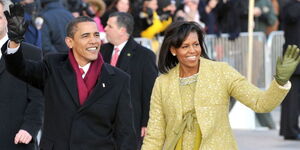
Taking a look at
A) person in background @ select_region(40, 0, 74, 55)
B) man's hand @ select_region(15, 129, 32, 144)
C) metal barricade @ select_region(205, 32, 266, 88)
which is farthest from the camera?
metal barricade @ select_region(205, 32, 266, 88)

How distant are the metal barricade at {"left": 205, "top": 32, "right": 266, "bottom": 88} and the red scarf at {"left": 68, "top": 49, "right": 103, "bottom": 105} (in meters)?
10.8

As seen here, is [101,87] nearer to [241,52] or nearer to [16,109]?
[16,109]

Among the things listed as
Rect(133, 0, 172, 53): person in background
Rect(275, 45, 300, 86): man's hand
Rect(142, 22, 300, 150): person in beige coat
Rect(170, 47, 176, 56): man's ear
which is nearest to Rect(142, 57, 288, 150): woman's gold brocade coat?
Rect(142, 22, 300, 150): person in beige coat

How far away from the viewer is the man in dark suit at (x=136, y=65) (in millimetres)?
10305

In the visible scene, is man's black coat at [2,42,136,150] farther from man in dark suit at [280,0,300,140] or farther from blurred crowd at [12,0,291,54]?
man in dark suit at [280,0,300,140]

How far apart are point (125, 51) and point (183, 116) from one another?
3897 millimetres

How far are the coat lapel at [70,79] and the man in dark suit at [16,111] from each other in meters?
0.72

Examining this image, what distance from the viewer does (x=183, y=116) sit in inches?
263

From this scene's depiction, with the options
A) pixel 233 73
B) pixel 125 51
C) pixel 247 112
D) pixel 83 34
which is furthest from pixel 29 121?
pixel 247 112

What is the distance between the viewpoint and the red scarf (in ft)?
23.8

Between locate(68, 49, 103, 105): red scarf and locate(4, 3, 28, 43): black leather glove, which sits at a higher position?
locate(4, 3, 28, 43): black leather glove

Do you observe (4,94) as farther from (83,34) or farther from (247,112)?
(247,112)

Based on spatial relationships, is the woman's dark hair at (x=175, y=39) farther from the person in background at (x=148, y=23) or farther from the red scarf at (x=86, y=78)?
the person in background at (x=148, y=23)

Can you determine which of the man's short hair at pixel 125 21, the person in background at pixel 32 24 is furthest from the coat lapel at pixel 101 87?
the man's short hair at pixel 125 21
